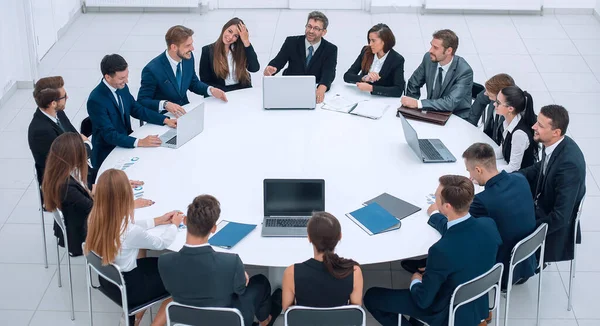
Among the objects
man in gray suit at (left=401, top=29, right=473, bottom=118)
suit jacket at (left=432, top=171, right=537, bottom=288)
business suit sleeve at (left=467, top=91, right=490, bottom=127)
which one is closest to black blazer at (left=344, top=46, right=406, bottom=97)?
man in gray suit at (left=401, top=29, right=473, bottom=118)

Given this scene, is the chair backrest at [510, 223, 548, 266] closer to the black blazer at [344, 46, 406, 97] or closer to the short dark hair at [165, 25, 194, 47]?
the black blazer at [344, 46, 406, 97]

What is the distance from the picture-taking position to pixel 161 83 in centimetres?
661

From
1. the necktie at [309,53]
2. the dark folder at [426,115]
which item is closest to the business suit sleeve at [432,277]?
the dark folder at [426,115]

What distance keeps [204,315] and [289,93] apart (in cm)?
263

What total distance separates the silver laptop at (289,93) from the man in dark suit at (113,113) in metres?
0.78

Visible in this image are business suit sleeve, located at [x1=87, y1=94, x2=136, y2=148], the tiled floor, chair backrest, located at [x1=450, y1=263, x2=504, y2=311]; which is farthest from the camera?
business suit sleeve, located at [x1=87, y1=94, x2=136, y2=148]

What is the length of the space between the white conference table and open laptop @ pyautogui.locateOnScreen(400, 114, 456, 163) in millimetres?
48

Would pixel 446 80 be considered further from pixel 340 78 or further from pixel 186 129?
pixel 340 78

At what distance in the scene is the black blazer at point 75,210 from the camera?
5020mm

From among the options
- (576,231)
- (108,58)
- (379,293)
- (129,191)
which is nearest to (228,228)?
(129,191)

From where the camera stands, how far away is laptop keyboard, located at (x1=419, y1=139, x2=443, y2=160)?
5.71 metres

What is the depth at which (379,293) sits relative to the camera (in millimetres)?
4875

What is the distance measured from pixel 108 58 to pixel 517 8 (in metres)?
6.58

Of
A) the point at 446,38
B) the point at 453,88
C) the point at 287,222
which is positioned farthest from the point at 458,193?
the point at 446,38
